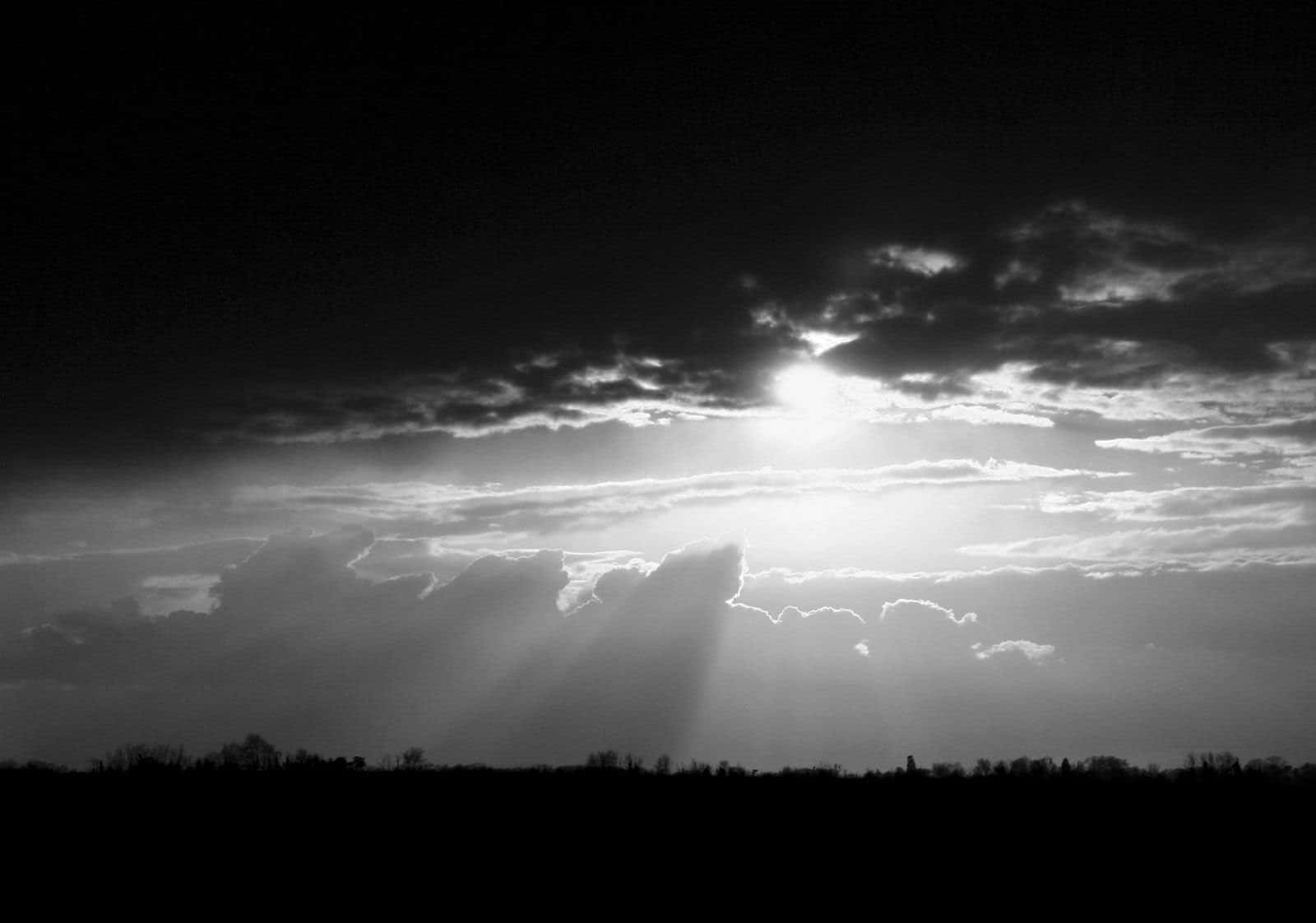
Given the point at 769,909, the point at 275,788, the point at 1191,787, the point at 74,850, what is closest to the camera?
the point at 769,909

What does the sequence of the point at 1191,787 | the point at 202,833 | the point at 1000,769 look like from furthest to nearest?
the point at 1000,769
the point at 1191,787
the point at 202,833

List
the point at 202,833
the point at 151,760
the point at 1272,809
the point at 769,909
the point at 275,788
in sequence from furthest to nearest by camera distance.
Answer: the point at 151,760 → the point at 275,788 → the point at 1272,809 → the point at 202,833 → the point at 769,909

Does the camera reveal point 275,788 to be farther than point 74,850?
Yes

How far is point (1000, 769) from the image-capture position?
5959 cm

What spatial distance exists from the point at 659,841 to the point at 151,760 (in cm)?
2975

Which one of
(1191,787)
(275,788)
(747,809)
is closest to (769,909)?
(747,809)

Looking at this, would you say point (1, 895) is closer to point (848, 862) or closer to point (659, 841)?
point (659, 841)

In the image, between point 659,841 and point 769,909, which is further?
point 659,841

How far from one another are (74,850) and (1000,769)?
47.5 metres

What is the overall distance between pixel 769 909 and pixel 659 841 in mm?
7304

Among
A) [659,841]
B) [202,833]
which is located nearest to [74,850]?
[202,833]

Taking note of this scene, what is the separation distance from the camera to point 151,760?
49.2 m

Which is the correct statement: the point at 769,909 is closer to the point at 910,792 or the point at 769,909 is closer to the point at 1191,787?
the point at 910,792

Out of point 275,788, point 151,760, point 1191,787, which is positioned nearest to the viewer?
point 275,788
